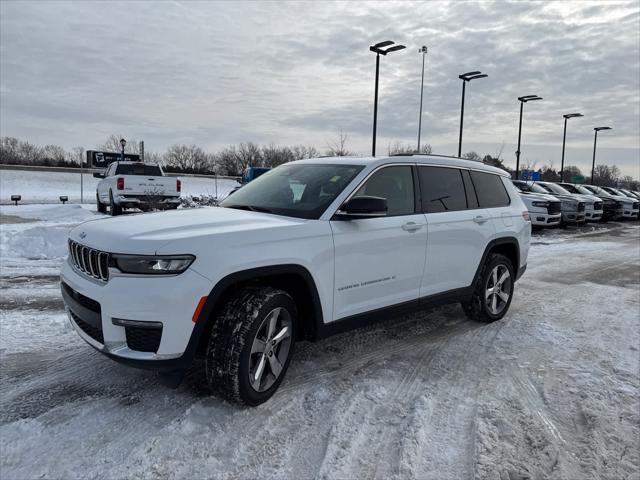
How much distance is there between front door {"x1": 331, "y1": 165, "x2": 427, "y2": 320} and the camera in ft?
12.1

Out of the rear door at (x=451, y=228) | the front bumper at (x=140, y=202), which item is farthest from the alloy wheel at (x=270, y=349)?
the front bumper at (x=140, y=202)

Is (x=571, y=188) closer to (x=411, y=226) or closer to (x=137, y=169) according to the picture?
(x=137, y=169)

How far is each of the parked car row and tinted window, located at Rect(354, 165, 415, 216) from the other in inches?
462

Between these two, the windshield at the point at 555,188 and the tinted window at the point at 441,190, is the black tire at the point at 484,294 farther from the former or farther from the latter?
the windshield at the point at 555,188

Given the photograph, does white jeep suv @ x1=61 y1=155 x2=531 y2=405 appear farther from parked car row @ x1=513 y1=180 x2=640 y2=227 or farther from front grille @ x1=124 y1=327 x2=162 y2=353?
parked car row @ x1=513 y1=180 x2=640 y2=227

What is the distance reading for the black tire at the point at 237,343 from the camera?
3.06 metres

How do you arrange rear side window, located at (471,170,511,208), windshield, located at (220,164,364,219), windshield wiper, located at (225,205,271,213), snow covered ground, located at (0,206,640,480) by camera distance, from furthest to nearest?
rear side window, located at (471,170,511,208), windshield wiper, located at (225,205,271,213), windshield, located at (220,164,364,219), snow covered ground, located at (0,206,640,480)

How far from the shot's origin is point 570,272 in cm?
882

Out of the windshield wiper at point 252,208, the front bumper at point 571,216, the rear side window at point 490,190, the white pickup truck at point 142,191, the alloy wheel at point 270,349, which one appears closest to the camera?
the alloy wheel at point 270,349

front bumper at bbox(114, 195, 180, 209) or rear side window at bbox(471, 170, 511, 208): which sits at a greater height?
rear side window at bbox(471, 170, 511, 208)

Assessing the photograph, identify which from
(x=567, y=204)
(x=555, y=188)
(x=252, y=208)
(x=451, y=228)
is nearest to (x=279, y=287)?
(x=252, y=208)

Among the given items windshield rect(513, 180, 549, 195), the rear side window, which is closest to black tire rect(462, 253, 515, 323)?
the rear side window

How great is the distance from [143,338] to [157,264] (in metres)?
0.45

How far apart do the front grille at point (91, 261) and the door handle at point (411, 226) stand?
7.75 ft
